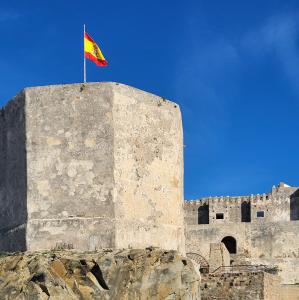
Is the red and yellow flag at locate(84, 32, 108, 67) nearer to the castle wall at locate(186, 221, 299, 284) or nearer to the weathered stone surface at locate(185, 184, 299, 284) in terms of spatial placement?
the weathered stone surface at locate(185, 184, 299, 284)

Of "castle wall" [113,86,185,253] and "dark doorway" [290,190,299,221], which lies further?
"dark doorway" [290,190,299,221]

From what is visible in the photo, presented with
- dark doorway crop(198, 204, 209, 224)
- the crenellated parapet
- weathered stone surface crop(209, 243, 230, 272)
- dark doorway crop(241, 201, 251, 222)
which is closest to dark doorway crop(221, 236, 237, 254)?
weathered stone surface crop(209, 243, 230, 272)

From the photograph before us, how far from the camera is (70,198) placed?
22719 mm

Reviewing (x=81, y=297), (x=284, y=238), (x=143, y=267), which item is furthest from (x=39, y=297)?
(x=284, y=238)

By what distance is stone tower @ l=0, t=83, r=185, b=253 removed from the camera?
22.7m

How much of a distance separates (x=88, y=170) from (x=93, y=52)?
354cm

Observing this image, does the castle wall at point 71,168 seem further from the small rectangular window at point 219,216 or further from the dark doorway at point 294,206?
the dark doorway at point 294,206

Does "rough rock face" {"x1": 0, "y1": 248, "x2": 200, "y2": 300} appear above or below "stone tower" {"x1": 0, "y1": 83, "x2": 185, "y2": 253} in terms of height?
below

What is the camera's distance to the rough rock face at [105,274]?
20.0m

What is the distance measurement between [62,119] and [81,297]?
5.18 metres

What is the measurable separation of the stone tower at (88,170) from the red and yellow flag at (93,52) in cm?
120

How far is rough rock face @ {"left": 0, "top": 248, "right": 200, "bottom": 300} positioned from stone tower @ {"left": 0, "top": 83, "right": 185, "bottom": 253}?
1.55 m

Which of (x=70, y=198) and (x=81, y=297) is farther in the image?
(x=70, y=198)

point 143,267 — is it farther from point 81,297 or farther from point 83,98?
point 83,98
